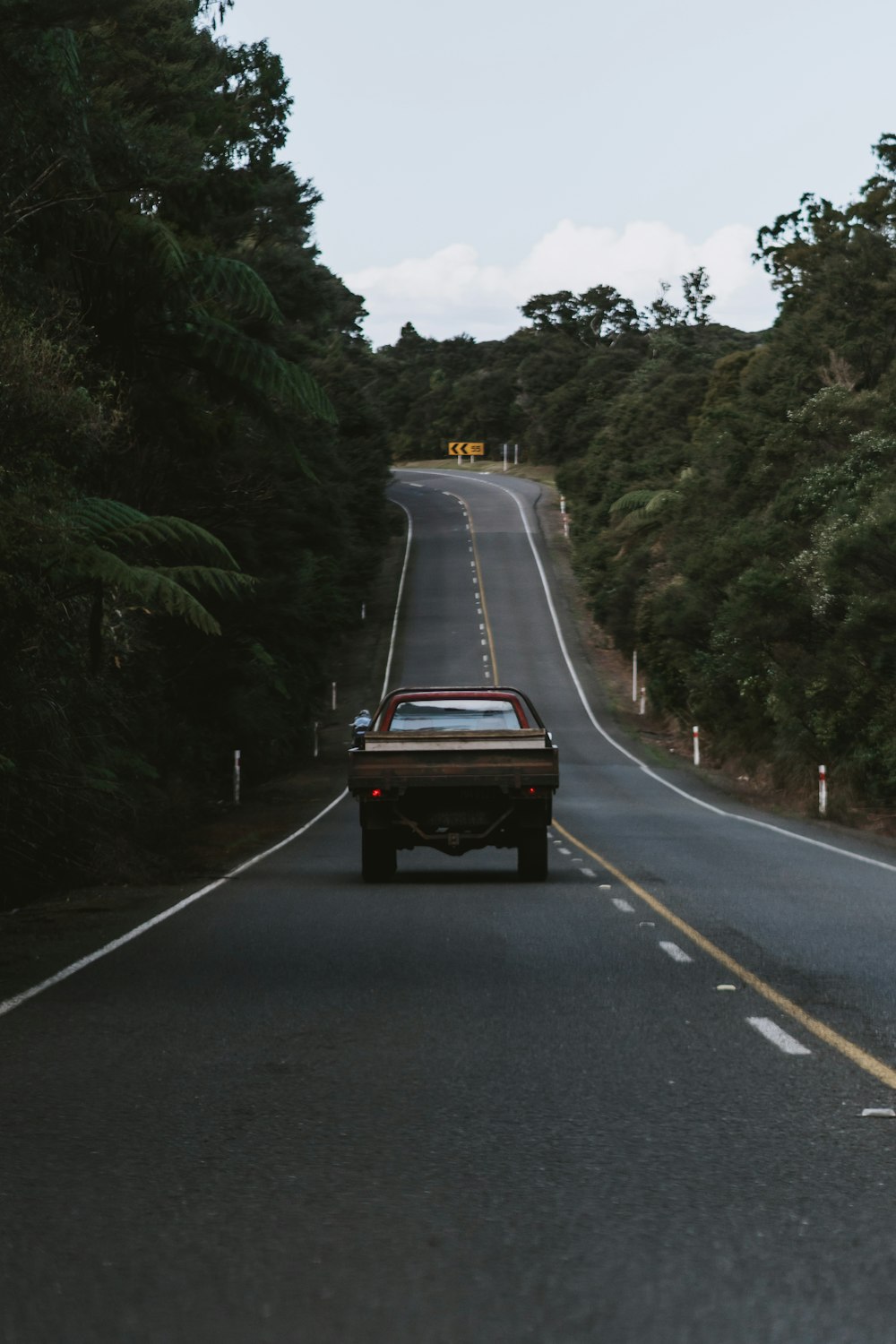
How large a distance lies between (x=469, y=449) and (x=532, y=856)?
147 metres

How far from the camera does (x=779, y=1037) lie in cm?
933

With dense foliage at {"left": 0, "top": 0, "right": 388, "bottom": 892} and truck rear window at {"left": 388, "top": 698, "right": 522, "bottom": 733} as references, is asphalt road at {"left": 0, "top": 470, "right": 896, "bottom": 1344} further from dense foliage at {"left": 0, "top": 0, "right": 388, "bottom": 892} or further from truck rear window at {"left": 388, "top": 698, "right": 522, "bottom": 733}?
truck rear window at {"left": 388, "top": 698, "right": 522, "bottom": 733}

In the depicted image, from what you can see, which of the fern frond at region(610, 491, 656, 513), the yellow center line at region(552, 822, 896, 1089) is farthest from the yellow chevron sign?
the yellow center line at region(552, 822, 896, 1089)

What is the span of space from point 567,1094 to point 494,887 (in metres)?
10.8

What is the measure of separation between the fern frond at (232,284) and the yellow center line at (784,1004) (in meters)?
9.95

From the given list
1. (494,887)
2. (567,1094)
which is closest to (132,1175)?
(567,1094)

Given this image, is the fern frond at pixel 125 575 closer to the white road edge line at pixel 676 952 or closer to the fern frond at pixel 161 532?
the fern frond at pixel 161 532

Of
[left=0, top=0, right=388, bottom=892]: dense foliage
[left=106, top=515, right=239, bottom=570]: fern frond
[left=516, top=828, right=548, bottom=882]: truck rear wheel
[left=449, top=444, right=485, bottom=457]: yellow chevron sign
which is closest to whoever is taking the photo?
[left=0, top=0, right=388, bottom=892]: dense foliage

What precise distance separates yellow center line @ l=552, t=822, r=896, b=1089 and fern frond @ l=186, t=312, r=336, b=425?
932 cm

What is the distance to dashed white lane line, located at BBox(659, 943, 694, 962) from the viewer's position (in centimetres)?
1261

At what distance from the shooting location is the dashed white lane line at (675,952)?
41.4ft

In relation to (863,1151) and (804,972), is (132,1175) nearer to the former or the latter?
(863,1151)

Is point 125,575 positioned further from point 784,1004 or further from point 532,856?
point 532,856

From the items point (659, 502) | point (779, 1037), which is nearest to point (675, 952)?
point (779, 1037)
